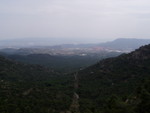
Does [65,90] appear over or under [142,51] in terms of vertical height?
under

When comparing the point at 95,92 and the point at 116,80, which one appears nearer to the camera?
the point at 95,92

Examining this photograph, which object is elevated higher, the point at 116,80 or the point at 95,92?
the point at 116,80

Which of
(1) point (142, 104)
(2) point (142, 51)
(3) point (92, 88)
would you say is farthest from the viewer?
(2) point (142, 51)

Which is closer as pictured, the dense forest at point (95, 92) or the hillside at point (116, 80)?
the dense forest at point (95, 92)

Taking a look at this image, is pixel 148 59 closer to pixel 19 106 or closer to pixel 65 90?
pixel 65 90

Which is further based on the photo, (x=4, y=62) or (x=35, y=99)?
(x=4, y=62)

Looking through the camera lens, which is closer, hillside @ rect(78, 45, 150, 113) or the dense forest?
the dense forest

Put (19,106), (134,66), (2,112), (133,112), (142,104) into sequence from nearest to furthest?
(133,112) → (142,104) → (2,112) → (19,106) → (134,66)

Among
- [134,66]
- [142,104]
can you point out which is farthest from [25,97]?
[134,66]
